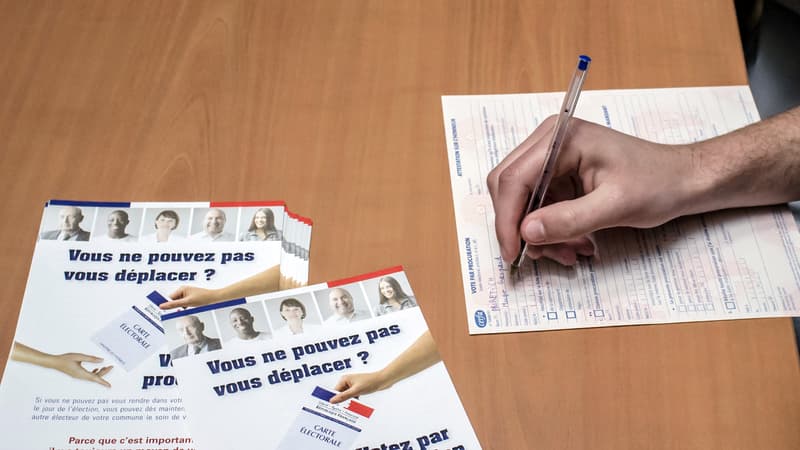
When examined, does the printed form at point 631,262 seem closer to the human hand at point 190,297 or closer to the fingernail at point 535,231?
the fingernail at point 535,231

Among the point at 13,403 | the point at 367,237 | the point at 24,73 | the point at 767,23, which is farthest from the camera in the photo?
the point at 767,23

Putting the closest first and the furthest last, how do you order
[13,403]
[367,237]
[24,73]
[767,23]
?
[13,403] → [367,237] → [24,73] → [767,23]

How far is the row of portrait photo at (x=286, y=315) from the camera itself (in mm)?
685

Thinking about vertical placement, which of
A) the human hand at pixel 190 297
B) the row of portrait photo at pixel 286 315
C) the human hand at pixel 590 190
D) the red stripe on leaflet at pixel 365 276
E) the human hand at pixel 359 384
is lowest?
the human hand at pixel 359 384

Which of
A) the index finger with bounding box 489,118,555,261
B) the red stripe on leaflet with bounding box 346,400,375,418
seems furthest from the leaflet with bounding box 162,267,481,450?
the index finger with bounding box 489,118,555,261

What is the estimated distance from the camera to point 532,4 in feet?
3.03

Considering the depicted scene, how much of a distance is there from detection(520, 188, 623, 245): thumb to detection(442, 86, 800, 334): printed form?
62 mm

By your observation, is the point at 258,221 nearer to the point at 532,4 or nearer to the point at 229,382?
the point at 229,382

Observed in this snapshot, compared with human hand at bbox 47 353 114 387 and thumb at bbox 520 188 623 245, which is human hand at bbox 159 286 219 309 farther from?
thumb at bbox 520 188 623 245

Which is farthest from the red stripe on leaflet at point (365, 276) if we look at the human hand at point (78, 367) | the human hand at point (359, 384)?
the human hand at point (78, 367)

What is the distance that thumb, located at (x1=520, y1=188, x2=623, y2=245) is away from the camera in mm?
677

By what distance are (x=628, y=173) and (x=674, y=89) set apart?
0.70 ft

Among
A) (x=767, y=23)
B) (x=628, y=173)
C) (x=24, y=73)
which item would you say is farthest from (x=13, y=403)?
(x=767, y=23)

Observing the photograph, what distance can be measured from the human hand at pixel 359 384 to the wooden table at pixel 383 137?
7cm
